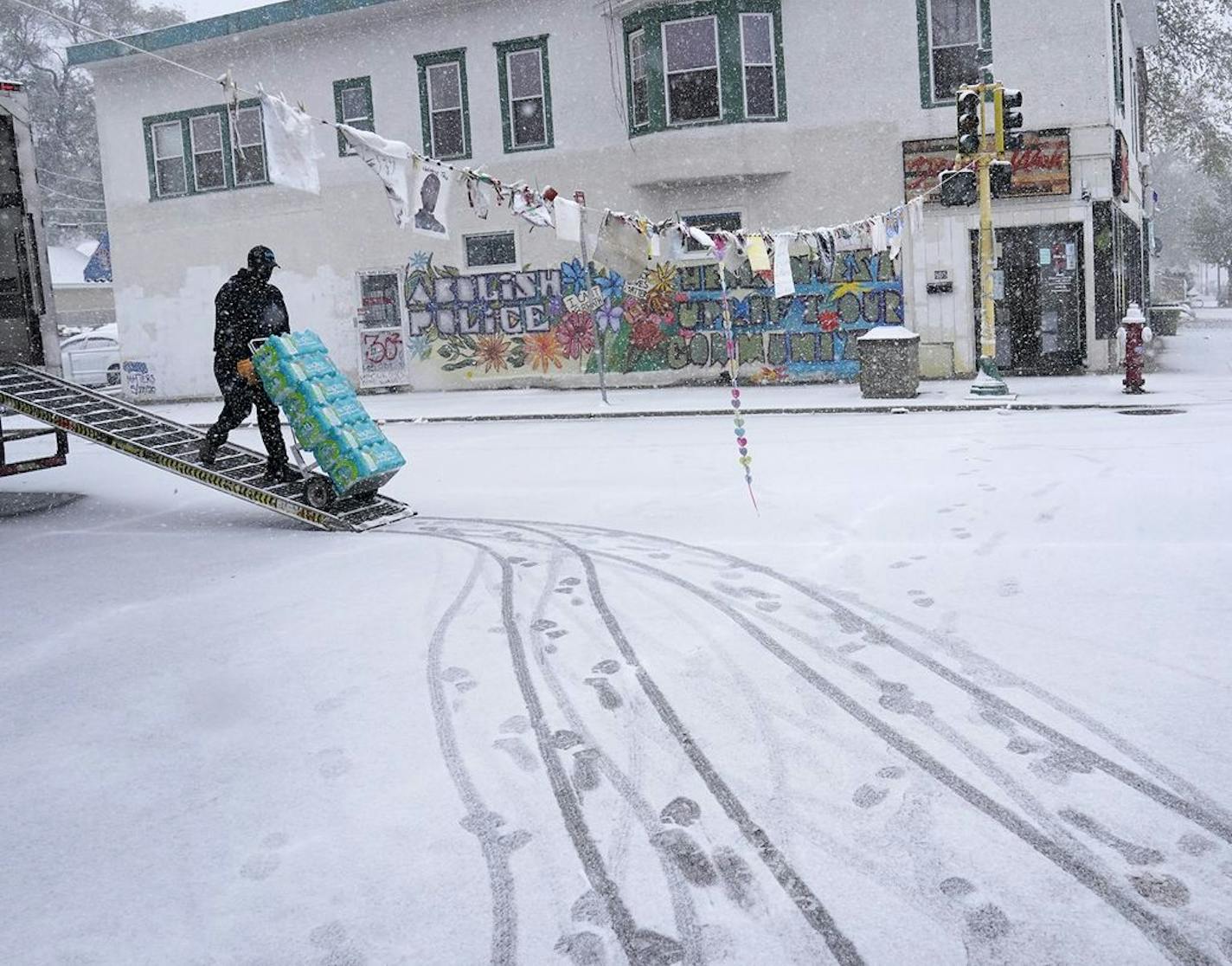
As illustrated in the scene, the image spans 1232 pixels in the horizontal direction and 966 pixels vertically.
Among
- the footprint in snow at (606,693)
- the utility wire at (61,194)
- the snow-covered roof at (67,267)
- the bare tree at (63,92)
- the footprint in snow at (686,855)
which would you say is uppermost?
the bare tree at (63,92)

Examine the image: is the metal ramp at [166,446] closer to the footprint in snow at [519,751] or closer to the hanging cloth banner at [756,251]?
the footprint in snow at [519,751]

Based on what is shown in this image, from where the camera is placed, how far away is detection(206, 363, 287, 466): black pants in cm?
934

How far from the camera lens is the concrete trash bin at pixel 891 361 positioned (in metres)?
16.5

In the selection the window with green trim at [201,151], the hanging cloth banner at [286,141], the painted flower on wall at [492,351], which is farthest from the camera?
the window with green trim at [201,151]

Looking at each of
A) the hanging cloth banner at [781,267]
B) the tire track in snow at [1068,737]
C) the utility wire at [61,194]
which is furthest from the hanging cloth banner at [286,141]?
the utility wire at [61,194]

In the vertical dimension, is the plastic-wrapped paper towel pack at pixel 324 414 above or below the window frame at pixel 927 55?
below

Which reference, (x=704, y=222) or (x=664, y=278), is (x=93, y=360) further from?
(x=704, y=222)

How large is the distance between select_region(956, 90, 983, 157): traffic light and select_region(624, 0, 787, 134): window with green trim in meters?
5.60

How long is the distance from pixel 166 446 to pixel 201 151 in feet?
57.2

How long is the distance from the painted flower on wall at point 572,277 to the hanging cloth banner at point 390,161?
10.8m

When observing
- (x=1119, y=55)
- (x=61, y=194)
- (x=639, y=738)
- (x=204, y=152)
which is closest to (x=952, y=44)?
(x=1119, y=55)

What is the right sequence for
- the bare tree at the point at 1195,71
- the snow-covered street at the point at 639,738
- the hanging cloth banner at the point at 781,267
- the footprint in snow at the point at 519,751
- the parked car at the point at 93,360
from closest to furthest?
1. the snow-covered street at the point at 639,738
2. the footprint in snow at the point at 519,751
3. the hanging cloth banner at the point at 781,267
4. the parked car at the point at 93,360
5. the bare tree at the point at 1195,71

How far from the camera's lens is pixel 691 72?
20.6 meters

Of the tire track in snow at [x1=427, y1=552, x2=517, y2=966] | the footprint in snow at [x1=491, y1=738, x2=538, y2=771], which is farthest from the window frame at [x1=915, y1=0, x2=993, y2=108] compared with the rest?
the footprint in snow at [x1=491, y1=738, x2=538, y2=771]
